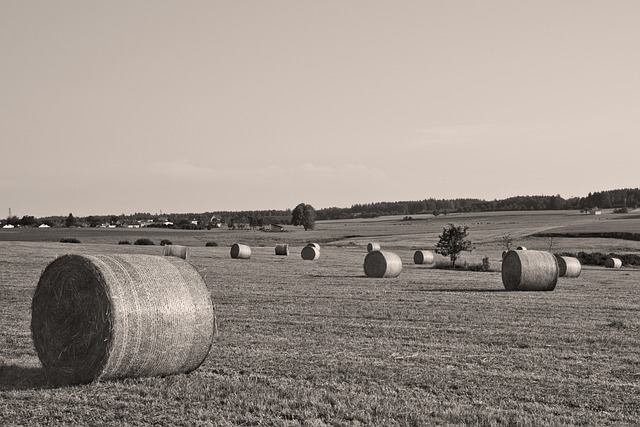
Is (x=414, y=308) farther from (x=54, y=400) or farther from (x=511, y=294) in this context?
(x=54, y=400)

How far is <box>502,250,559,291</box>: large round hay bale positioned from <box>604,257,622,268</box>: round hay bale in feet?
87.5

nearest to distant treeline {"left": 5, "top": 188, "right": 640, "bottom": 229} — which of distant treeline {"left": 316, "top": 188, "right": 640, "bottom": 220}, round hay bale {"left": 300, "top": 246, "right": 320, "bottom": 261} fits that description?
distant treeline {"left": 316, "top": 188, "right": 640, "bottom": 220}

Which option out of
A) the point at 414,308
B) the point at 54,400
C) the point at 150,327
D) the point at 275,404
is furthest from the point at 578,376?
the point at 414,308

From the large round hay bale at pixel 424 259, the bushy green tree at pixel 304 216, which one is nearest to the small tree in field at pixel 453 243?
the large round hay bale at pixel 424 259

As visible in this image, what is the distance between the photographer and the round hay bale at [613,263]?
51625mm

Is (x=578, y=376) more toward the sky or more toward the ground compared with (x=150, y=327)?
more toward the ground

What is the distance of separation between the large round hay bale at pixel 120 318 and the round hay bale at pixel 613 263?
45849mm

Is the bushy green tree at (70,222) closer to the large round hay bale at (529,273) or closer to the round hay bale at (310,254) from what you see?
the round hay bale at (310,254)

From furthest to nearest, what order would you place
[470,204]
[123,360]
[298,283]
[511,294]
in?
[470,204] → [298,283] → [511,294] → [123,360]

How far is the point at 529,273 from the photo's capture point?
27.0 m

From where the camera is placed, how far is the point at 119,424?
27.5ft

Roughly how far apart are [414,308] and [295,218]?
119 m

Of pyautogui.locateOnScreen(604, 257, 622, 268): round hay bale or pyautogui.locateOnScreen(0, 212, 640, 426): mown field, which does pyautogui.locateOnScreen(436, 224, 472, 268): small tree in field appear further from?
pyautogui.locateOnScreen(0, 212, 640, 426): mown field

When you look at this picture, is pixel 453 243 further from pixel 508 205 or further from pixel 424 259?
pixel 508 205
